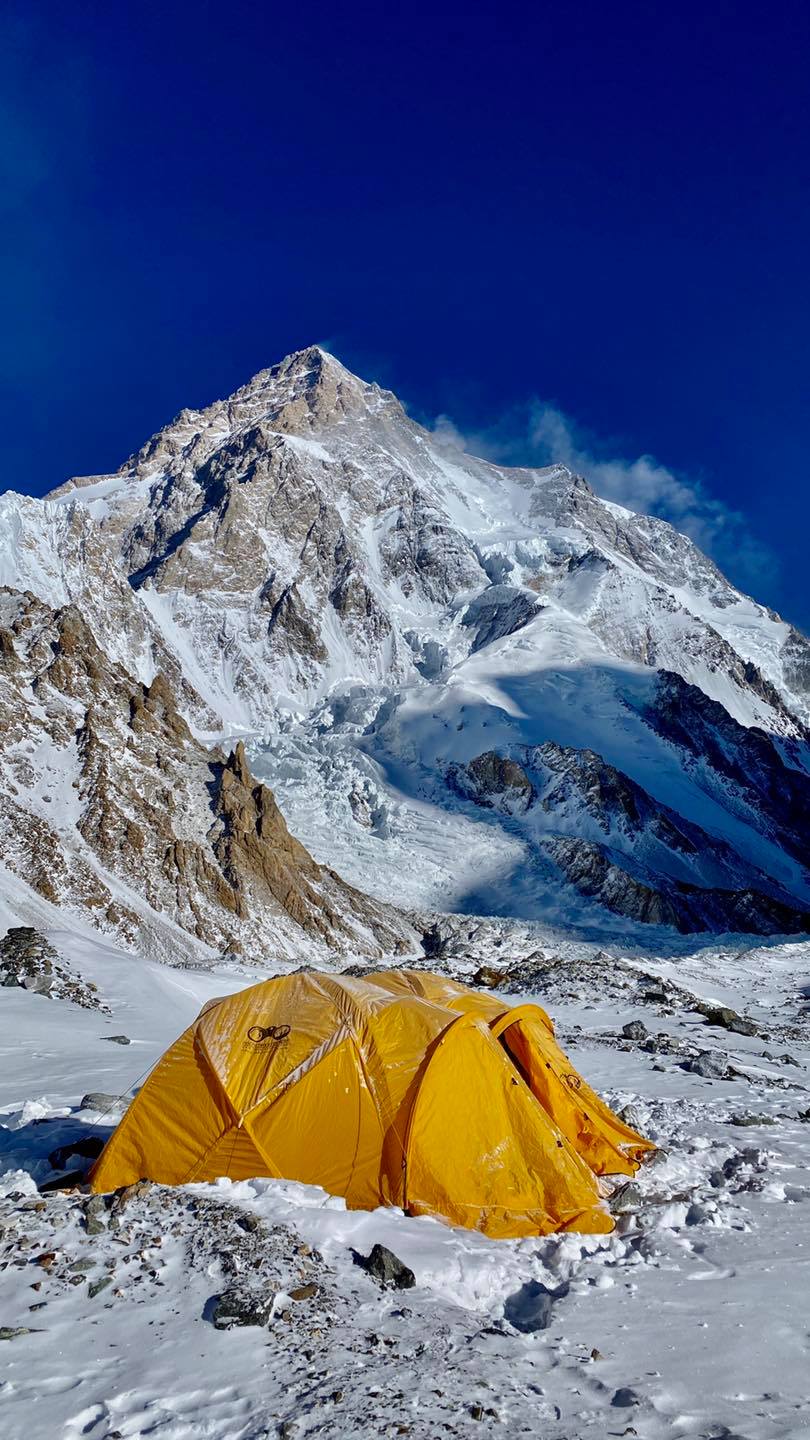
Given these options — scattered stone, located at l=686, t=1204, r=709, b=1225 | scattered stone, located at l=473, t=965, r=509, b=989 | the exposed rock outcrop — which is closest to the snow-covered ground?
scattered stone, located at l=686, t=1204, r=709, b=1225

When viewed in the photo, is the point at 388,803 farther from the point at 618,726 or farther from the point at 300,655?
the point at 300,655

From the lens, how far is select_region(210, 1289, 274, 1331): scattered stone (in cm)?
632

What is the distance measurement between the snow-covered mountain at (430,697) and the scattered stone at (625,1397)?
147ft

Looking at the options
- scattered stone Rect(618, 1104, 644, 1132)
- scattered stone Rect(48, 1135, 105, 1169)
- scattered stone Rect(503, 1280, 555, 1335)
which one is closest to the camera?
scattered stone Rect(503, 1280, 555, 1335)

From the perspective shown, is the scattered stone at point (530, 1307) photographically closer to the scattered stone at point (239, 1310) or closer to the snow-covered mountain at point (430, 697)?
the scattered stone at point (239, 1310)

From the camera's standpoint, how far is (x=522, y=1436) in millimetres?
5238

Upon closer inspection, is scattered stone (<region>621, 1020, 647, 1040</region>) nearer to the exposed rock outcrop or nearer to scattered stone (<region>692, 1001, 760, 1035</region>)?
scattered stone (<region>692, 1001, 760, 1035</region>)

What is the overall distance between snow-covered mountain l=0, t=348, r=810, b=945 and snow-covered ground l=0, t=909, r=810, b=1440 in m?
41.1

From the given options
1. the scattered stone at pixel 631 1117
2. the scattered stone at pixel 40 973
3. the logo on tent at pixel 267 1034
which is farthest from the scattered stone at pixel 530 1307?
the scattered stone at pixel 40 973

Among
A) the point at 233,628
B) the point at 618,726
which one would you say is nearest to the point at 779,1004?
the point at 618,726

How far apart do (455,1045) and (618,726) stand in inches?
4605

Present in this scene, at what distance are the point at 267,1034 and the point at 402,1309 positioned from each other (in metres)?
3.55

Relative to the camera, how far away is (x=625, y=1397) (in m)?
5.72

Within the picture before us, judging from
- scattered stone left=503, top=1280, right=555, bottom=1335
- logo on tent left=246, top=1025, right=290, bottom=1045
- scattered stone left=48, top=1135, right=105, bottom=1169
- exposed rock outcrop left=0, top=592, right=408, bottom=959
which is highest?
exposed rock outcrop left=0, top=592, right=408, bottom=959
